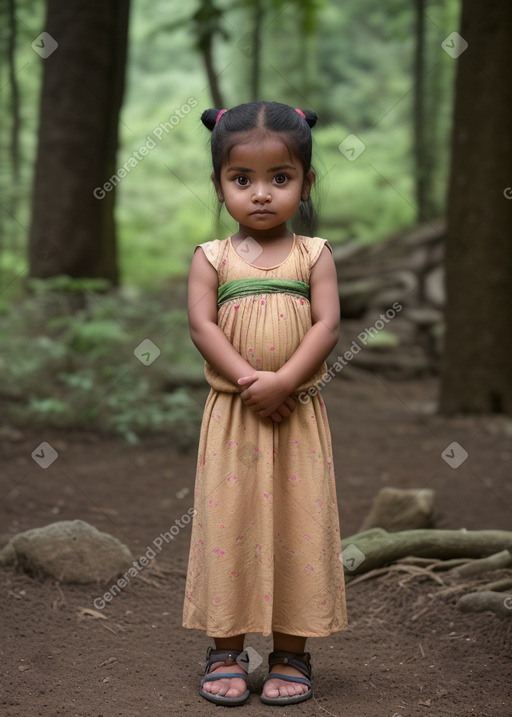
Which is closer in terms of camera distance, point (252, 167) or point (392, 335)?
point (252, 167)

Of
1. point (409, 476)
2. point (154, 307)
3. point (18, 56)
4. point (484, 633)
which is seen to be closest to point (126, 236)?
point (18, 56)

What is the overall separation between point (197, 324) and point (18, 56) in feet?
59.2

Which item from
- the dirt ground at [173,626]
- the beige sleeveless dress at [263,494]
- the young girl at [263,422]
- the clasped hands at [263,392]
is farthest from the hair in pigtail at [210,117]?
the dirt ground at [173,626]

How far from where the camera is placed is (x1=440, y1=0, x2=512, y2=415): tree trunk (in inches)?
301

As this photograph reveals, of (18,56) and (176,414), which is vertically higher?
(18,56)

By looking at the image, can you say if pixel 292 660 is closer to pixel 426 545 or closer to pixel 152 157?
pixel 426 545

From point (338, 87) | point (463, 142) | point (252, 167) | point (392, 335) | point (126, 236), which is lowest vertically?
point (252, 167)

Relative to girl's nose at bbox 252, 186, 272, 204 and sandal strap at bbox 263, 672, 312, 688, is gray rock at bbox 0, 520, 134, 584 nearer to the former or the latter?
sandal strap at bbox 263, 672, 312, 688

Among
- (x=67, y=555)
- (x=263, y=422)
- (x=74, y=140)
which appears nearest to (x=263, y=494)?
(x=263, y=422)

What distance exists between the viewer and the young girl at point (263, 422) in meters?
2.75

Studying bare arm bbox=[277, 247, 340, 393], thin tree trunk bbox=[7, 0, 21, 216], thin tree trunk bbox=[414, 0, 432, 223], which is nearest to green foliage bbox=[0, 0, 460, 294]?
thin tree trunk bbox=[7, 0, 21, 216]

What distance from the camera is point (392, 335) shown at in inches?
457

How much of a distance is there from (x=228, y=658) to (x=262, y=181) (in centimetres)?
159

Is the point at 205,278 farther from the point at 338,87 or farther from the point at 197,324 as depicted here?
the point at 338,87
